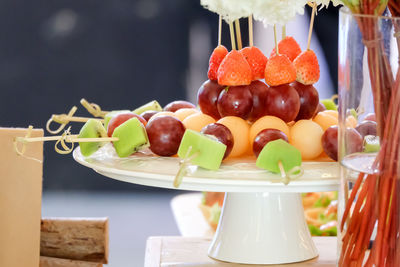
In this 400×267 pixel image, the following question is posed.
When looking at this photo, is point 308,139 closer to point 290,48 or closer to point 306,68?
point 306,68

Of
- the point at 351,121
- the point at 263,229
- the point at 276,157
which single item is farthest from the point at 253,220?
the point at 351,121

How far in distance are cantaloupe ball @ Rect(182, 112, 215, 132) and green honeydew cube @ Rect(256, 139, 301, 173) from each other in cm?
22

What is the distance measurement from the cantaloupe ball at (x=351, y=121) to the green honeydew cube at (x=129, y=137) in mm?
369

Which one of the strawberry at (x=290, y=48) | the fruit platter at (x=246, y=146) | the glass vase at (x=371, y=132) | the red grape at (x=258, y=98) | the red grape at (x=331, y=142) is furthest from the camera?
the strawberry at (x=290, y=48)

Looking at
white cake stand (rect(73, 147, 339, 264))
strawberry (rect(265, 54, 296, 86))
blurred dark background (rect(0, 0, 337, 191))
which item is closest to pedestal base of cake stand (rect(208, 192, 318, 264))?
white cake stand (rect(73, 147, 339, 264))

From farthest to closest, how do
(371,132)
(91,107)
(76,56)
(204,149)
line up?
(76,56) < (91,107) < (204,149) < (371,132)

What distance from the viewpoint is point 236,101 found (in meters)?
1.12

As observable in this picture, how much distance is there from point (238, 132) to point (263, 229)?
21 centimetres

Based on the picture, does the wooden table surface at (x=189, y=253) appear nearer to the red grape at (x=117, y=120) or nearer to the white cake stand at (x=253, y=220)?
the white cake stand at (x=253, y=220)

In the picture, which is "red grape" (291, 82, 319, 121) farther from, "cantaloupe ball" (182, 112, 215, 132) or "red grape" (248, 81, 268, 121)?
"cantaloupe ball" (182, 112, 215, 132)

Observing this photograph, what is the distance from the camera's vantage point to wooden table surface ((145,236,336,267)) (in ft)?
4.10

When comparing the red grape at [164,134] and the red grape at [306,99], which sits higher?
the red grape at [306,99]

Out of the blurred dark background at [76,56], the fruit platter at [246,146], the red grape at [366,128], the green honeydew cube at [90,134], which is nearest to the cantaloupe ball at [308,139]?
the fruit platter at [246,146]

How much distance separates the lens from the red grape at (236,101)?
1123 millimetres
